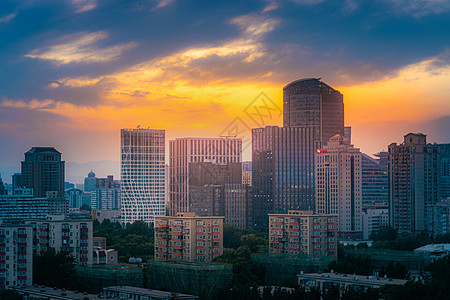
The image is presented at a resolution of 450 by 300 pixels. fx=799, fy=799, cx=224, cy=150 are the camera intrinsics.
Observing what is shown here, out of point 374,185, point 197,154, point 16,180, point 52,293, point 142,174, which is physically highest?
point 197,154

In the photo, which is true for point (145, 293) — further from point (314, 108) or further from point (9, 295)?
point (314, 108)

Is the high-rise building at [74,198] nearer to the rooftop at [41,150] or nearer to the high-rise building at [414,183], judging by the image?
the rooftop at [41,150]

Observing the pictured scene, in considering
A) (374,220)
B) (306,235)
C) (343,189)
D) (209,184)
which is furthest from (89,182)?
(306,235)

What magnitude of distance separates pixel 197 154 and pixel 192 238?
56.4 m

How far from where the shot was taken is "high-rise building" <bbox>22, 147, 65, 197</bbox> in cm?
9981

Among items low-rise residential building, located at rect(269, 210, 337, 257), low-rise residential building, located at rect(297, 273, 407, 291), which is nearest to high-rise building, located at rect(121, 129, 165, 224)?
low-rise residential building, located at rect(269, 210, 337, 257)

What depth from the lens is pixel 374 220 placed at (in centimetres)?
7362

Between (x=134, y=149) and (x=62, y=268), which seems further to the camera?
(x=134, y=149)

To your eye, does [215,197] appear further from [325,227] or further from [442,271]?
[442,271]

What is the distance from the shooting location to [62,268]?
32.8 metres

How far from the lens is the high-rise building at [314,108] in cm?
9125

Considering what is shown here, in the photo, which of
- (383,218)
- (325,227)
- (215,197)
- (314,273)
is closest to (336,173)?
(383,218)

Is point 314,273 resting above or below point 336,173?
below

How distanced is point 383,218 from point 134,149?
104ft
